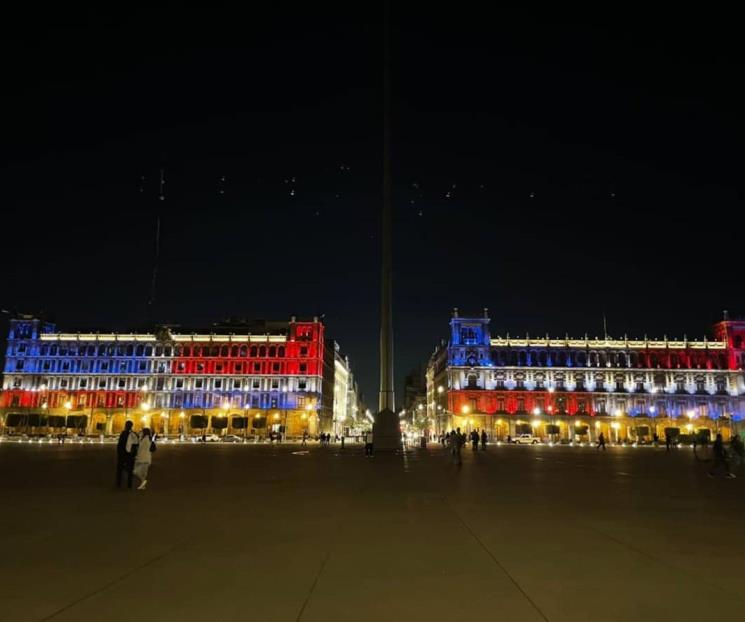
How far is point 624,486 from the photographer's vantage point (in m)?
19.5

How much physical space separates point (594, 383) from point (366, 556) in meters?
111

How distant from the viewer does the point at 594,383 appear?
111688mm

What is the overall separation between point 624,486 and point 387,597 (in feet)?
50.4

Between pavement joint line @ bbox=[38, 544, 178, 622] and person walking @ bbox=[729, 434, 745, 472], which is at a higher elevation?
person walking @ bbox=[729, 434, 745, 472]

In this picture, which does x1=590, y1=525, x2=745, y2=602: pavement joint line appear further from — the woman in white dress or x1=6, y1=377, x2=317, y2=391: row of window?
x1=6, y1=377, x2=317, y2=391: row of window

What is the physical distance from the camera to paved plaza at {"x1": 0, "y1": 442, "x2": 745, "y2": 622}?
628 cm

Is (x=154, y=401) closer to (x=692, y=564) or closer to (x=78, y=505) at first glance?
(x=78, y=505)

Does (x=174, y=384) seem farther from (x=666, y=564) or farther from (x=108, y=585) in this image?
(x=666, y=564)

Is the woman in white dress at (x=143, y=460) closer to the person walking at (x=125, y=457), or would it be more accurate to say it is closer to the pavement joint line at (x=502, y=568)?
the person walking at (x=125, y=457)

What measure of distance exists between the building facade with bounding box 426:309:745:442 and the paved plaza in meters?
94.5

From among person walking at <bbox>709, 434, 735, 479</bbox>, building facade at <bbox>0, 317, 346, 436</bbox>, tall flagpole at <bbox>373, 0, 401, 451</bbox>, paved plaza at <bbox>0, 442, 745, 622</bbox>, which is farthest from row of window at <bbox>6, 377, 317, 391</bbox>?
paved plaza at <bbox>0, 442, 745, 622</bbox>

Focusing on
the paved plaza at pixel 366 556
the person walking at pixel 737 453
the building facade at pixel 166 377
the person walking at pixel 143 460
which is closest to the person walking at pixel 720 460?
the person walking at pixel 737 453

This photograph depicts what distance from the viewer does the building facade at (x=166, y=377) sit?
108 meters

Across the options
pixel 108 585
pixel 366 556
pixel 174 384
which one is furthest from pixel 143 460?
pixel 174 384
